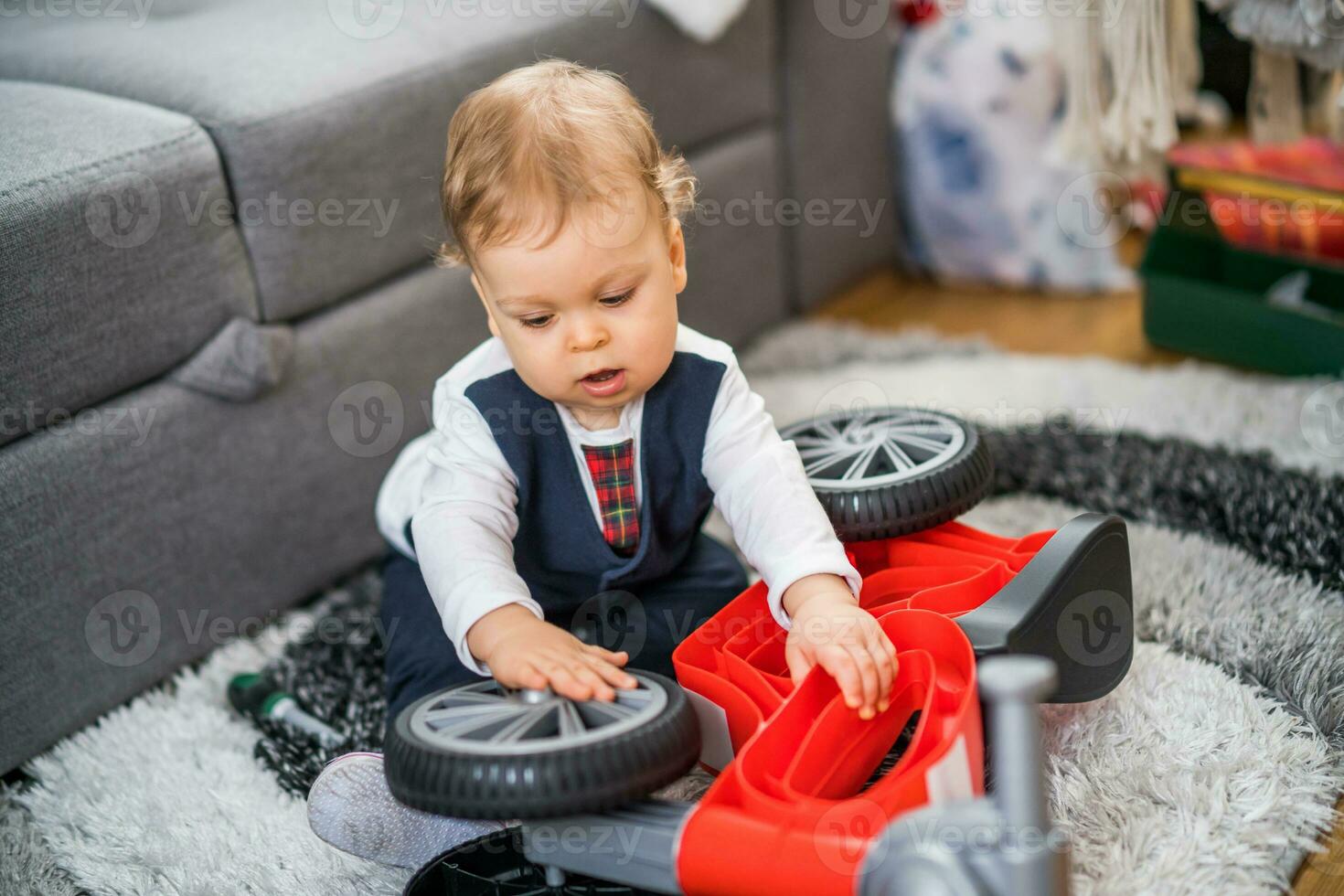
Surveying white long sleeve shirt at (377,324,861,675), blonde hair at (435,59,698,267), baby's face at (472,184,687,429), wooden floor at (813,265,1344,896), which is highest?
blonde hair at (435,59,698,267)

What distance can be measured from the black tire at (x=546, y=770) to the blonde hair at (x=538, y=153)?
0.33 m

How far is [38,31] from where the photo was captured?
1.29m

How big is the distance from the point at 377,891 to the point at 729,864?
29 cm

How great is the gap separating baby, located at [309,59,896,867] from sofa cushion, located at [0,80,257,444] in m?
0.26

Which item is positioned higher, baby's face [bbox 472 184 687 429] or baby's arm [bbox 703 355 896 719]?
baby's face [bbox 472 184 687 429]

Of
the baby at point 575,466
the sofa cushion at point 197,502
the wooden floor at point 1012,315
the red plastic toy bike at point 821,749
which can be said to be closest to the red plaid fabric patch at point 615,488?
the baby at point 575,466

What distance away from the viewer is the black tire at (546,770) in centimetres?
66

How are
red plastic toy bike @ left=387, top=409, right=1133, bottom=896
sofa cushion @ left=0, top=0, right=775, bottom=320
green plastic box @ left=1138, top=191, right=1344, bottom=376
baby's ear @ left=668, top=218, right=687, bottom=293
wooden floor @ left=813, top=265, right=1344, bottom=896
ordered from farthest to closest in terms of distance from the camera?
wooden floor @ left=813, top=265, right=1344, bottom=896, green plastic box @ left=1138, top=191, right=1344, bottom=376, sofa cushion @ left=0, top=0, right=775, bottom=320, baby's ear @ left=668, top=218, right=687, bottom=293, red plastic toy bike @ left=387, top=409, right=1133, bottom=896

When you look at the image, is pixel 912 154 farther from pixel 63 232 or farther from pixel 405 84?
pixel 63 232

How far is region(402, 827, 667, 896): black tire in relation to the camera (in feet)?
2.46

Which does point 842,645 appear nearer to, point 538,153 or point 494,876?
point 494,876

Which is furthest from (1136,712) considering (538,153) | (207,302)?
(207,302)

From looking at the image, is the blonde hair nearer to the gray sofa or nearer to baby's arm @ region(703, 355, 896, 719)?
baby's arm @ region(703, 355, 896, 719)

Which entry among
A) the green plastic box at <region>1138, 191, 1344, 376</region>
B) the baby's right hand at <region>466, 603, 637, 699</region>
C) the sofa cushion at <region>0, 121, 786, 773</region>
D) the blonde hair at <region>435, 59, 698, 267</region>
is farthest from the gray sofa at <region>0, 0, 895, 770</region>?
the green plastic box at <region>1138, 191, 1344, 376</region>
